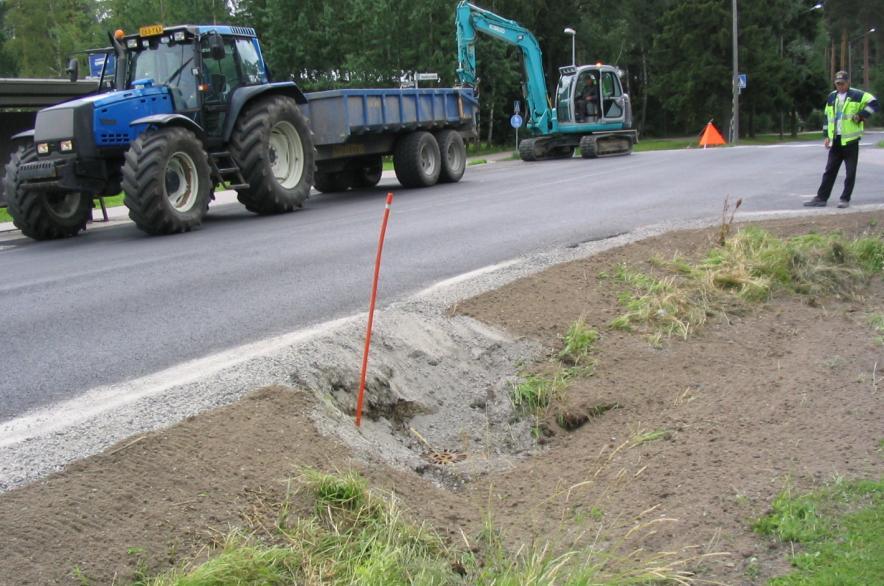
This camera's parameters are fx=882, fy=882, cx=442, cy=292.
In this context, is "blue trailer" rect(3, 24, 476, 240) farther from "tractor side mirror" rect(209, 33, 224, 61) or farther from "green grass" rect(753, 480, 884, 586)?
"green grass" rect(753, 480, 884, 586)

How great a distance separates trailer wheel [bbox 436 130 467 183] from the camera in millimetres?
19078

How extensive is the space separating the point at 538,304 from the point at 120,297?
149 inches

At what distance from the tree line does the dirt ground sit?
116ft

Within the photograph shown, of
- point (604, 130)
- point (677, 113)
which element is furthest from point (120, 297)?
point (677, 113)

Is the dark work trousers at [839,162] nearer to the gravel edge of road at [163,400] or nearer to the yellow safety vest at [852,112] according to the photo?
the yellow safety vest at [852,112]

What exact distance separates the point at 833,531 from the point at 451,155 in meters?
16.3

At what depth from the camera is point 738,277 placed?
8.13 metres

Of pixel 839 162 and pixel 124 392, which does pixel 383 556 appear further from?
pixel 839 162

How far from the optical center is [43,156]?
12359 millimetres

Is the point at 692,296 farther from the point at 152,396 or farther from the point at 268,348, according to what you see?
the point at 152,396

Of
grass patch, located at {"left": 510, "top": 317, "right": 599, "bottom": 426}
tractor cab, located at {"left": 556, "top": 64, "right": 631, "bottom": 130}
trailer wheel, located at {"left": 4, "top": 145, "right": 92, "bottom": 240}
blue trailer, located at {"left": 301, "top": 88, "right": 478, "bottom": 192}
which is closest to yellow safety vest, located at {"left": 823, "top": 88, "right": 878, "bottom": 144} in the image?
grass patch, located at {"left": 510, "top": 317, "right": 599, "bottom": 426}

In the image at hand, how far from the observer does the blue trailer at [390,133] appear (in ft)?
51.2

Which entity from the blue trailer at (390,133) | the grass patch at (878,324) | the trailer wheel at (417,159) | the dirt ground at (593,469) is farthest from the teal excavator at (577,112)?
the dirt ground at (593,469)

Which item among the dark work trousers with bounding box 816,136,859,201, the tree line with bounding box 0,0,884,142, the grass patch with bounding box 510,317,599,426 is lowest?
the grass patch with bounding box 510,317,599,426
